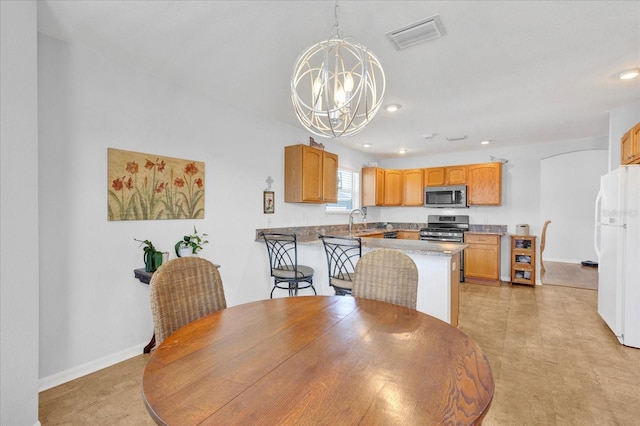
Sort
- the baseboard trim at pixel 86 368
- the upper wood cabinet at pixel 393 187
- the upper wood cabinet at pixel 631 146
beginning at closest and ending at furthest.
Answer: the baseboard trim at pixel 86 368 → the upper wood cabinet at pixel 631 146 → the upper wood cabinet at pixel 393 187

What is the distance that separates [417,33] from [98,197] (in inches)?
106

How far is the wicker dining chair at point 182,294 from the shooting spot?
1.38 metres

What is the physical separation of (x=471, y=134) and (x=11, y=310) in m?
5.30

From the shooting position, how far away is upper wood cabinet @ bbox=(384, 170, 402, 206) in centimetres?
629

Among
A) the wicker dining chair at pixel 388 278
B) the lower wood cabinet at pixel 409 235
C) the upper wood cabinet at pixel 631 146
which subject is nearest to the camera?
the wicker dining chair at pixel 388 278

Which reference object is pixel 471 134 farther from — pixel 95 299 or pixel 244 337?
pixel 95 299

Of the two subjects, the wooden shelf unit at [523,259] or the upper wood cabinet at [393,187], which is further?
the upper wood cabinet at [393,187]

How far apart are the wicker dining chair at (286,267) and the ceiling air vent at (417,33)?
77.4 inches

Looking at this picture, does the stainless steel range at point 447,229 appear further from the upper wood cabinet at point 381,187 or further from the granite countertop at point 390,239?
the upper wood cabinet at point 381,187

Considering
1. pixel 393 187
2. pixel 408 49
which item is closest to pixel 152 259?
pixel 408 49

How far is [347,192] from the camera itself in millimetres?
5734

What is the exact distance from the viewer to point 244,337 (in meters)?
1.19

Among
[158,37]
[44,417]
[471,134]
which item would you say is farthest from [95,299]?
[471,134]

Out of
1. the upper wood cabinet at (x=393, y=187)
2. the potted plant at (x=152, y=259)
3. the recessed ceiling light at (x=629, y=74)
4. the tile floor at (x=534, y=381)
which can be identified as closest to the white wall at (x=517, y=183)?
the upper wood cabinet at (x=393, y=187)
